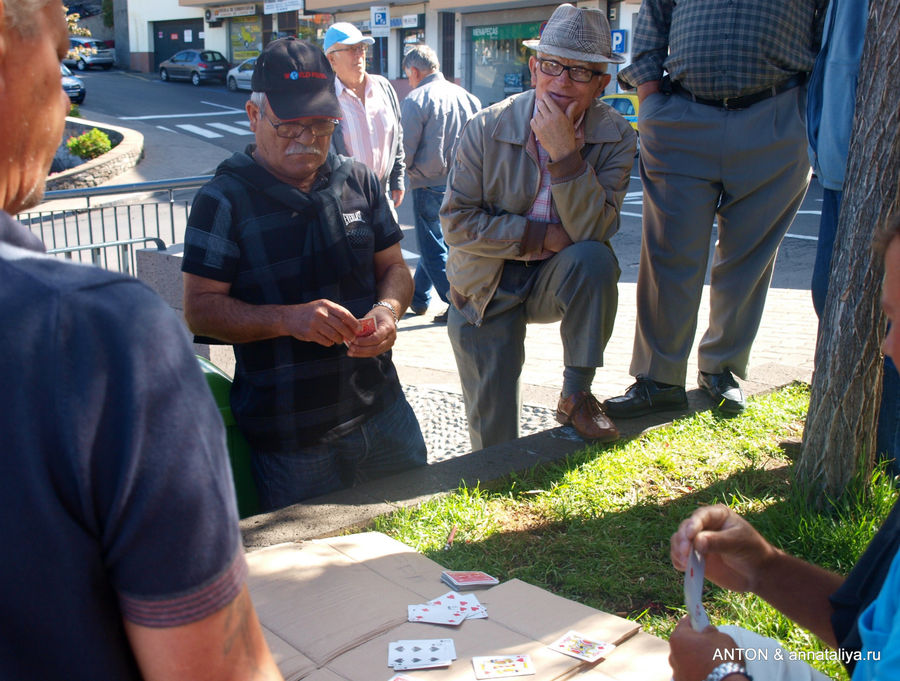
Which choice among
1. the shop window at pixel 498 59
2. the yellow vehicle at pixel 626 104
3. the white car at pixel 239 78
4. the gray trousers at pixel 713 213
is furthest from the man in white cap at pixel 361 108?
the white car at pixel 239 78

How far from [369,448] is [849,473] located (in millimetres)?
1703

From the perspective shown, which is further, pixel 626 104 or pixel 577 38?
pixel 626 104

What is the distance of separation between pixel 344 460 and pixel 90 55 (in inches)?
1895

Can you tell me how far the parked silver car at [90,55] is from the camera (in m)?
44.5

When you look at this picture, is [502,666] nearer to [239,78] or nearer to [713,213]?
[713,213]

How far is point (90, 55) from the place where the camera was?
1797 inches

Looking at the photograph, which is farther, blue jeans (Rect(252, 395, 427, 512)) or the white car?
the white car

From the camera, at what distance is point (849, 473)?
10.2ft

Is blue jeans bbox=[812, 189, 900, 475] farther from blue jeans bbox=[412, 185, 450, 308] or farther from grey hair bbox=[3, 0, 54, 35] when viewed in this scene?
blue jeans bbox=[412, 185, 450, 308]

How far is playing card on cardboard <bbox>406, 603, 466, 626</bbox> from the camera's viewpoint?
7.20 feet

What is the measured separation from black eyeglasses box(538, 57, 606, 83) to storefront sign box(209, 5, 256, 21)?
4357cm

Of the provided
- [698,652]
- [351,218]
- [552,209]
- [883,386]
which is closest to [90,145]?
[552,209]

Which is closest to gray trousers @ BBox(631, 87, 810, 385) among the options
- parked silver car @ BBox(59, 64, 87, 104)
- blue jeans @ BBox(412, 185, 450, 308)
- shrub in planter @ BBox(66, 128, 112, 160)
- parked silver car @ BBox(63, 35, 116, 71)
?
blue jeans @ BBox(412, 185, 450, 308)

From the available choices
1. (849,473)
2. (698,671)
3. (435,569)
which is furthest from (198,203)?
(849,473)
